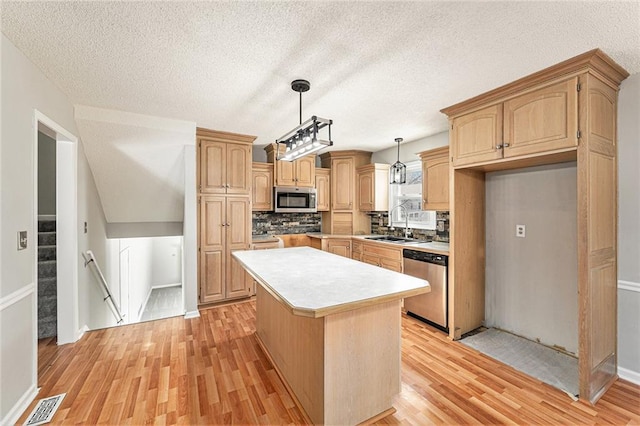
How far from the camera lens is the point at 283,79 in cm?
227

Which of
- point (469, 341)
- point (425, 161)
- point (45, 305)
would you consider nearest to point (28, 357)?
point (45, 305)

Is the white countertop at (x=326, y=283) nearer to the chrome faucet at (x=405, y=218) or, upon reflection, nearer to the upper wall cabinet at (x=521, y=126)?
the upper wall cabinet at (x=521, y=126)

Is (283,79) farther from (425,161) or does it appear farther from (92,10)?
(425,161)

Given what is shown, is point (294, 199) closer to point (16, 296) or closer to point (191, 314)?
point (191, 314)

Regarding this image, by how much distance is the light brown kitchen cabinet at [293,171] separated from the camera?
446 cm

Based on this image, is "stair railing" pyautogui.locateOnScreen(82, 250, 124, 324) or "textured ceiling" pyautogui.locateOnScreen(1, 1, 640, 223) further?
"stair railing" pyautogui.locateOnScreen(82, 250, 124, 324)

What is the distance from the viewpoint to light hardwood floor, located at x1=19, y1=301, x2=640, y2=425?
1.77m

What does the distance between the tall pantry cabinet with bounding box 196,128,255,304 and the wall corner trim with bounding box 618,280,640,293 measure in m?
3.92

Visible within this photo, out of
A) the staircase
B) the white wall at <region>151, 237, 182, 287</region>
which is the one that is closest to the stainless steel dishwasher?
the staircase

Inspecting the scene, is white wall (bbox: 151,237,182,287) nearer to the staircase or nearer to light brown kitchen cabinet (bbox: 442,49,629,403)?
the staircase

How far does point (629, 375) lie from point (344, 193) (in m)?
3.80

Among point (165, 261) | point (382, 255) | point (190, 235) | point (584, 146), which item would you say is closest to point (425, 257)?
point (382, 255)

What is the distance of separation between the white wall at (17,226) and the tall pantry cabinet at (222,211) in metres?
1.70

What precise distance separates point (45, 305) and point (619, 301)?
5.36 meters
